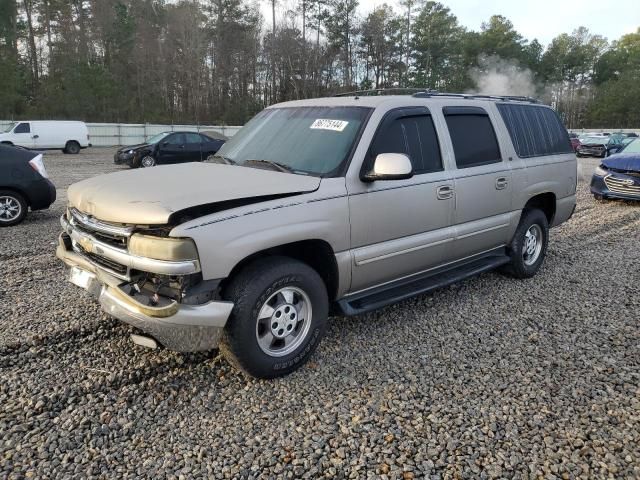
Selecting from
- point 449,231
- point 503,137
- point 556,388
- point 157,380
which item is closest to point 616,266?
point 503,137

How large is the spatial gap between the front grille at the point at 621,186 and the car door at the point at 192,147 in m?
13.4

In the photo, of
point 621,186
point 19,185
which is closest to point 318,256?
point 19,185

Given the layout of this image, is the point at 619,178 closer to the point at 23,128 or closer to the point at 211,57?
the point at 23,128

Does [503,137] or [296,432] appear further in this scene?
[503,137]

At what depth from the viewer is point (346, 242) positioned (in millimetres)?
3414

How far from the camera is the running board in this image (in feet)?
11.7

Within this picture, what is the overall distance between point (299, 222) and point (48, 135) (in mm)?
25811

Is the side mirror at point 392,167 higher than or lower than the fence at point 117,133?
lower

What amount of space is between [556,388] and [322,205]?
196cm

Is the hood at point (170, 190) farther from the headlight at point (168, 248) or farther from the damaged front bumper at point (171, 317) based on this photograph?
the damaged front bumper at point (171, 317)

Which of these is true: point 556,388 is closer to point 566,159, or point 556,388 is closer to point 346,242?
point 346,242

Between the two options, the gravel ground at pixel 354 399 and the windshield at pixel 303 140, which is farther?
the windshield at pixel 303 140

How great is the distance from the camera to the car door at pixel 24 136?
76.4 ft

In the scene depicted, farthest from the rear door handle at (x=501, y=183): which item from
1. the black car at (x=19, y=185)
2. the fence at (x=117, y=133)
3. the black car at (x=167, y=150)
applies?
the fence at (x=117, y=133)
